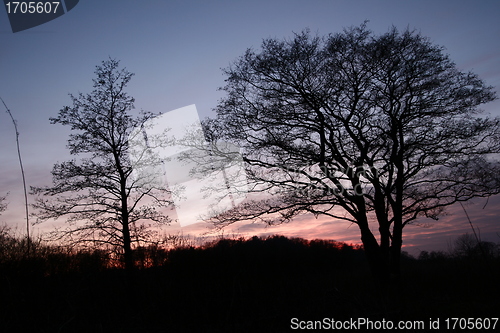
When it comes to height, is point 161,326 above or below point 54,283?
below

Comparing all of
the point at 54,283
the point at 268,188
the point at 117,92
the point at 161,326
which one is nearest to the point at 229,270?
the point at 161,326

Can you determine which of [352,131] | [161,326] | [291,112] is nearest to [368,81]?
[352,131]

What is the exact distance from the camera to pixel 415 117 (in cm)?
991

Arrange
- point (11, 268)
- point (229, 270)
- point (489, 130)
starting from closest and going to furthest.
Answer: point (11, 268) < point (229, 270) < point (489, 130)

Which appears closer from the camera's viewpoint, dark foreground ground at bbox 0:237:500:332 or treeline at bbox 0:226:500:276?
dark foreground ground at bbox 0:237:500:332

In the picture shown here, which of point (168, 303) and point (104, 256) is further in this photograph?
point (104, 256)

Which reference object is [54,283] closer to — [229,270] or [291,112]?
[229,270]

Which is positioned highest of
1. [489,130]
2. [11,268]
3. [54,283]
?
[489,130]

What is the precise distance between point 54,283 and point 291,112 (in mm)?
8130

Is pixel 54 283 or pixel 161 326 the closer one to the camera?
pixel 161 326

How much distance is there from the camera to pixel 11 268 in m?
3.44

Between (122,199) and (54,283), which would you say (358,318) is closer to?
(54,283)

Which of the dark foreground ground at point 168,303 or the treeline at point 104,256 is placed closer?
Result: the dark foreground ground at point 168,303

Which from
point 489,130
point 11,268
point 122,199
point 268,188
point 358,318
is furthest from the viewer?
point 122,199
